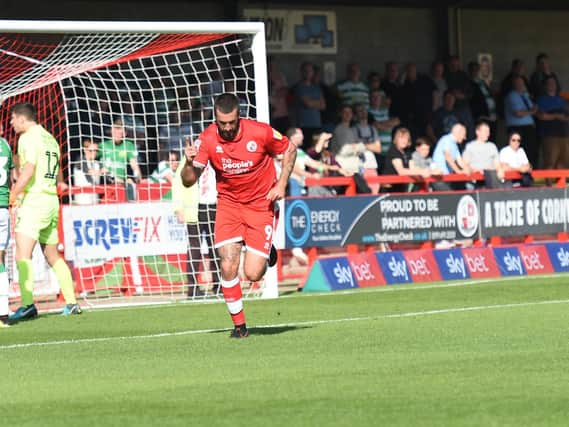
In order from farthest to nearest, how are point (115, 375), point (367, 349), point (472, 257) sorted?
point (472, 257)
point (367, 349)
point (115, 375)

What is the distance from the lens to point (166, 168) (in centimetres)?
1822

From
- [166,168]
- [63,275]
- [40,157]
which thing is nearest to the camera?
[40,157]

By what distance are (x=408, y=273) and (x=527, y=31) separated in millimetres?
12841

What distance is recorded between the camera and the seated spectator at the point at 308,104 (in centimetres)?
2397

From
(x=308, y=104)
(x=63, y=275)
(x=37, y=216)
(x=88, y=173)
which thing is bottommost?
(x=63, y=275)

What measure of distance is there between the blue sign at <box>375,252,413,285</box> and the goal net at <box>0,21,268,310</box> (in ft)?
7.83

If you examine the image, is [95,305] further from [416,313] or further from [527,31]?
[527,31]

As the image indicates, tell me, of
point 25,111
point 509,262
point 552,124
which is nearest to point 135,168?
point 25,111

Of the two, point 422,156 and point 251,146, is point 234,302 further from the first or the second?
point 422,156

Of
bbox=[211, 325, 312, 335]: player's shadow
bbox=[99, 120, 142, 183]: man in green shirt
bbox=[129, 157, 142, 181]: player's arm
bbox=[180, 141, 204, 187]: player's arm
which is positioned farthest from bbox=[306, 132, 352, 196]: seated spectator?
bbox=[180, 141, 204, 187]: player's arm

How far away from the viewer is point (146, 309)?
51.1ft

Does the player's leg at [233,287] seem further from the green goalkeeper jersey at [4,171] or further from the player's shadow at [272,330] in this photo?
the green goalkeeper jersey at [4,171]

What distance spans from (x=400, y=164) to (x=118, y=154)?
4.55 m

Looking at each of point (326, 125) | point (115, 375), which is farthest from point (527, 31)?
point (115, 375)
